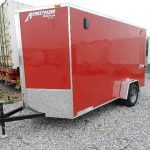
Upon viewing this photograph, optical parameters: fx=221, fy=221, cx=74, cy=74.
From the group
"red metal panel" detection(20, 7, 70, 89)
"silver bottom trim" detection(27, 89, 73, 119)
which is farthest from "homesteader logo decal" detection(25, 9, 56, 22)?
"silver bottom trim" detection(27, 89, 73, 119)

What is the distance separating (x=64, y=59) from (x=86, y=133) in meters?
1.76

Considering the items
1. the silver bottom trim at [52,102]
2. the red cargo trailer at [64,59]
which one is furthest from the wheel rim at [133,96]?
the silver bottom trim at [52,102]

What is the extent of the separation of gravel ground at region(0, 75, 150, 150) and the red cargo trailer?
1.56ft

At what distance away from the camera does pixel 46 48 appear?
4.79 metres

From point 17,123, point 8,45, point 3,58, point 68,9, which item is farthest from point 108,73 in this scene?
point 3,58

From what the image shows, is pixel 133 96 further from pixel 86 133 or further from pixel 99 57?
pixel 86 133

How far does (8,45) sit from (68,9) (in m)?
5.73

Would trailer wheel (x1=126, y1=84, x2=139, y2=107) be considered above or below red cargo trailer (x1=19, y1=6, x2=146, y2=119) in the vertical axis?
below

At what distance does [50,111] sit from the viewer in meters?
5.00

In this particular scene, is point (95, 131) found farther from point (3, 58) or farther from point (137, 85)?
point (3, 58)

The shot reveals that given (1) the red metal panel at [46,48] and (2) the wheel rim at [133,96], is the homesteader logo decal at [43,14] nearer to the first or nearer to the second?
(1) the red metal panel at [46,48]

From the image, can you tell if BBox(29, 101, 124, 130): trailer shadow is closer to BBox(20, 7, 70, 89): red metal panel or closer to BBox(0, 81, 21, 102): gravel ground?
BBox(20, 7, 70, 89): red metal panel

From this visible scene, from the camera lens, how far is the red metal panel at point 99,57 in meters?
4.78

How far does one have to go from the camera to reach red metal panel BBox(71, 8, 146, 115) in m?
4.78
